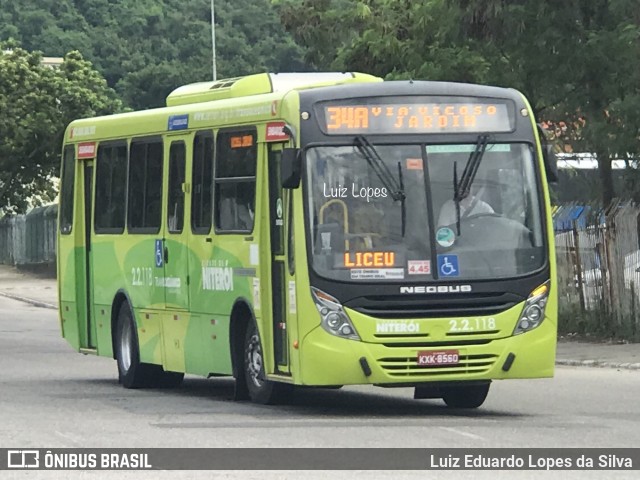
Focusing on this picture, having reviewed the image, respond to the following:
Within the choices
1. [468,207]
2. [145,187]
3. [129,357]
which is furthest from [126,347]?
[468,207]

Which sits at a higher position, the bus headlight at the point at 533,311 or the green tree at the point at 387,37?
the green tree at the point at 387,37

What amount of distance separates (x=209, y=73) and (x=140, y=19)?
14526 millimetres

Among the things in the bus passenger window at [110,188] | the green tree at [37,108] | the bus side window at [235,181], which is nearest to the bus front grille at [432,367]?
the bus side window at [235,181]

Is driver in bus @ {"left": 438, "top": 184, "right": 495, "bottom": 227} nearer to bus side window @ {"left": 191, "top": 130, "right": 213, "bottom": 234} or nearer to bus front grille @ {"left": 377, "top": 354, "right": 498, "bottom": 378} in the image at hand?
bus front grille @ {"left": 377, "top": 354, "right": 498, "bottom": 378}

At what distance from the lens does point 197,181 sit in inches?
696

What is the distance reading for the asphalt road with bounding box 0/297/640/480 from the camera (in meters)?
13.1

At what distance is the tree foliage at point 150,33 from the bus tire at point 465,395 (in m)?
89.7

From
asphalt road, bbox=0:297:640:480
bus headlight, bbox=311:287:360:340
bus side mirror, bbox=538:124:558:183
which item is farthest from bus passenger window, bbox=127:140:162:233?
bus side mirror, bbox=538:124:558:183

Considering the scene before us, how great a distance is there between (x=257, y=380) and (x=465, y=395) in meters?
1.88

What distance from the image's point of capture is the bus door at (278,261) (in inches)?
618

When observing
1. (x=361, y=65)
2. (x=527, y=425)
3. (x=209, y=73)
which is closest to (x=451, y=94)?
(x=527, y=425)

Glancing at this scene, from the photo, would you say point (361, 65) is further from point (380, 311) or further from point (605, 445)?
point (605, 445)

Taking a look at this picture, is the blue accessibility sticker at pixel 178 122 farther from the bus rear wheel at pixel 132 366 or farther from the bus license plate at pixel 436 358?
the bus license plate at pixel 436 358

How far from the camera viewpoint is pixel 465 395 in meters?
16.6
